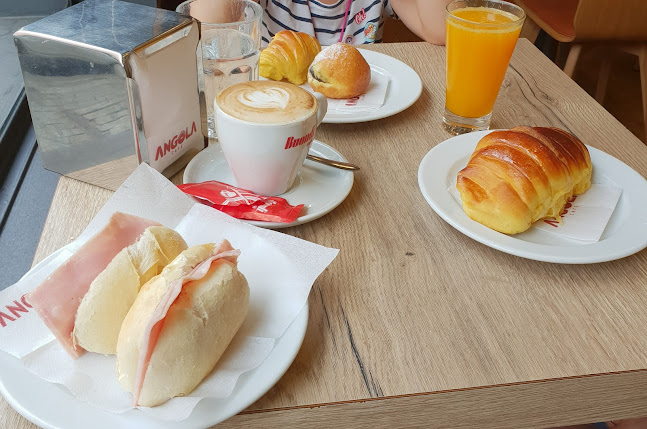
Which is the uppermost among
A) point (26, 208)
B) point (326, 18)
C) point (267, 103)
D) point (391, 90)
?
point (267, 103)

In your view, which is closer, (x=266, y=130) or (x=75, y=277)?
(x=75, y=277)

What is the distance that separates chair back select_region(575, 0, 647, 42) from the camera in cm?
208

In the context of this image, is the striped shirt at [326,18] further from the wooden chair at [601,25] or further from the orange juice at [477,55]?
the wooden chair at [601,25]

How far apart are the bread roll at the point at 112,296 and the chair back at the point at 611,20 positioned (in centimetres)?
203

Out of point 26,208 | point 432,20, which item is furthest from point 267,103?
point 26,208

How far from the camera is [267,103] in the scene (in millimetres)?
673

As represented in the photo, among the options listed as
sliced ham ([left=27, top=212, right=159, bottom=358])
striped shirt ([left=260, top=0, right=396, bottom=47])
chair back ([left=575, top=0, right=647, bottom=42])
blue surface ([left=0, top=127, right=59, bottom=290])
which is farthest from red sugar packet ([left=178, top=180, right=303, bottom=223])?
chair back ([left=575, top=0, right=647, bottom=42])

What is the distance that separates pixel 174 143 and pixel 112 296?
32 centimetres

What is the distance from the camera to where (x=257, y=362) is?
46 cm

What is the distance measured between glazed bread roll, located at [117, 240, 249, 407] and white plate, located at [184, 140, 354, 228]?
21 centimetres

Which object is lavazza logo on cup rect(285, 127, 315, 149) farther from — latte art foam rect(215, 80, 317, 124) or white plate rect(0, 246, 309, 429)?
→ white plate rect(0, 246, 309, 429)

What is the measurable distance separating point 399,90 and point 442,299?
0.48 meters

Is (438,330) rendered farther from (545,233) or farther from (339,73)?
(339,73)

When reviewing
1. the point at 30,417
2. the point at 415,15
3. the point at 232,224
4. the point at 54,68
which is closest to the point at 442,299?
the point at 232,224
